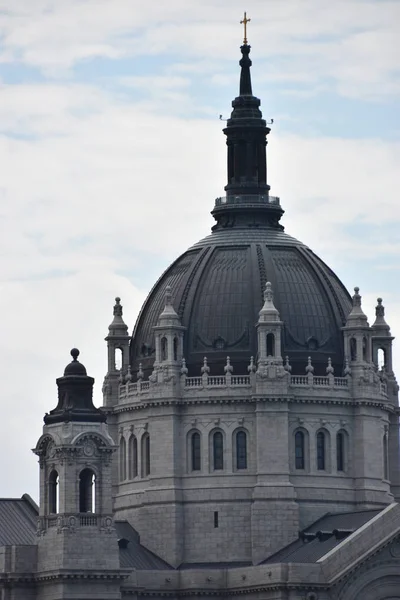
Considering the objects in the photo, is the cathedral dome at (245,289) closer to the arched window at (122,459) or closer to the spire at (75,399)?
the arched window at (122,459)

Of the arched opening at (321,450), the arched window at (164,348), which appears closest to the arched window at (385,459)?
the arched opening at (321,450)

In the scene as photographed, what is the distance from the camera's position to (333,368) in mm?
193750

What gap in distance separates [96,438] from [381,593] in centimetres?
1898

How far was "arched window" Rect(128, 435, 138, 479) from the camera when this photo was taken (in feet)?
642

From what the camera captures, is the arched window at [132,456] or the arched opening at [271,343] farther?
the arched window at [132,456]

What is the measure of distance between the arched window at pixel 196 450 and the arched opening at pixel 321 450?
24.0 ft

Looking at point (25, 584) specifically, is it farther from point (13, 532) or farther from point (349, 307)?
point (349, 307)

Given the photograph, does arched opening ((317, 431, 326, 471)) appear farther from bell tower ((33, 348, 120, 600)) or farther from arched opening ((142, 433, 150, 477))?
bell tower ((33, 348, 120, 600))

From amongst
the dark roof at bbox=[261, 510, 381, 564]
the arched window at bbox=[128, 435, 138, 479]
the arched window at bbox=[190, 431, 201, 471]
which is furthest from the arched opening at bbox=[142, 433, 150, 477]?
the dark roof at bbox=[261, 510, 381, 564]

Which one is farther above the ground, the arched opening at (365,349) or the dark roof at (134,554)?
the arched opening at (365,349)

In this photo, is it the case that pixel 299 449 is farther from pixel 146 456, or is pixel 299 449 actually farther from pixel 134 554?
pixel 134 554

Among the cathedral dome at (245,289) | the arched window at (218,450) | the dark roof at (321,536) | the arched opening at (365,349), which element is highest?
the cathedral dome at (245,289)

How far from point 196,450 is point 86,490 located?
11.1 m

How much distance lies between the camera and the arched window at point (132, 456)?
196 metres
